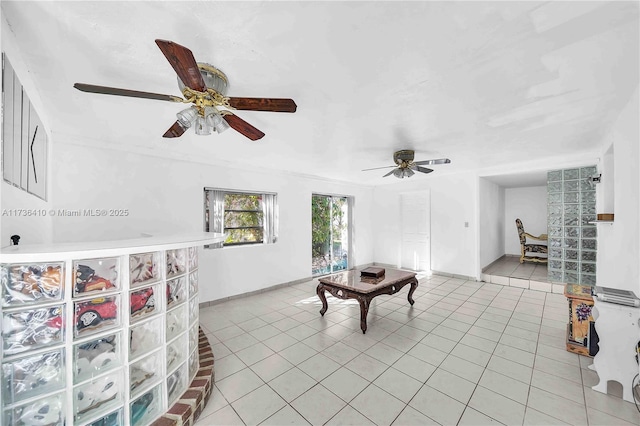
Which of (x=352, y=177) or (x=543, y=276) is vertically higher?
(x=352, y=177)

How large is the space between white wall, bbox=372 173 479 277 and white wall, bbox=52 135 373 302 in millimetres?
2302

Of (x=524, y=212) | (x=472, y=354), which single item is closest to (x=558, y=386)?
(x=472, y=354)

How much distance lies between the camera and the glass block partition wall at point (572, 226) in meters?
4.01

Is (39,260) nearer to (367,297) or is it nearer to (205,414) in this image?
(205,414)

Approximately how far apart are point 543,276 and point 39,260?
274 inches

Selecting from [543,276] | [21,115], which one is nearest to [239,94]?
[21,115]

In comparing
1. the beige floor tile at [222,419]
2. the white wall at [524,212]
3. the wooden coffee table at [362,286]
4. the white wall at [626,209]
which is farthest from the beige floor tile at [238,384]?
the white wall at [524,212]

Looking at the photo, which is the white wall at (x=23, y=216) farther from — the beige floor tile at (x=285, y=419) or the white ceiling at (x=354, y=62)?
the beige floor tile at (x=285, y=419)

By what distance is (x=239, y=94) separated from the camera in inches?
76.1

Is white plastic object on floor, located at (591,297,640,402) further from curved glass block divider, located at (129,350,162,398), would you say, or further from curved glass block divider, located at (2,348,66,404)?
curved glass block divider, located at (2,348,66,404)

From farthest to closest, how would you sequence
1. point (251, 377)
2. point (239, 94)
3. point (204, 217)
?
point (204, 217), point (251, 377), point (239, 94)

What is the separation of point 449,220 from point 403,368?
4.08m

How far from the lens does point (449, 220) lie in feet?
18.0

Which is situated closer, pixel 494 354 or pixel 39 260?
pixel 39 260
